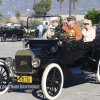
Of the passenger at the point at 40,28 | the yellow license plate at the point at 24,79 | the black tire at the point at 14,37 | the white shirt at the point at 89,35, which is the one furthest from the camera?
the black tire at the point at 14,37

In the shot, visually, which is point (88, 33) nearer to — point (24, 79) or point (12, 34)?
point (24, 79)

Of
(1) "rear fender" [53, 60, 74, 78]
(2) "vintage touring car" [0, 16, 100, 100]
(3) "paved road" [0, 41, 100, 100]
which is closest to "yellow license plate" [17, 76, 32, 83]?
(2) "vintage touring car" [0, 16, 100, 100]

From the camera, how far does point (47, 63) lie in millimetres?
7625

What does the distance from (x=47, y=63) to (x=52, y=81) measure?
359mm

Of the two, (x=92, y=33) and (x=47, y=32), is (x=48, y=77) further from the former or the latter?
(x=92, y=33)

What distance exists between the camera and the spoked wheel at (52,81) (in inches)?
294

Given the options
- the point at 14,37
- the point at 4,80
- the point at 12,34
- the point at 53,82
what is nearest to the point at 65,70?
the point at 53,82

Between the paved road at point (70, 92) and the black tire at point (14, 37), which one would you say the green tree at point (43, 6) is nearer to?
the black tire at point (14, 37)

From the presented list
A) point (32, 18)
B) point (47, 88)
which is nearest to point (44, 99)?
point (47, 88)

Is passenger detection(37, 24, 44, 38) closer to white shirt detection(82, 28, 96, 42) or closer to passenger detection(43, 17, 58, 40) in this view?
passenger detection(43, 17, 58, 40)

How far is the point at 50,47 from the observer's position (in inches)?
322

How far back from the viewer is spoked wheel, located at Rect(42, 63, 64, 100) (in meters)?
7.46

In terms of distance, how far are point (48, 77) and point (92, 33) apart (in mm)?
2226

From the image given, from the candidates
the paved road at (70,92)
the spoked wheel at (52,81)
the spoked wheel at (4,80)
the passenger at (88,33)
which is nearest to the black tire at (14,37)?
the paved road at (70,92)
